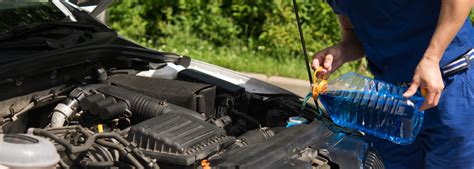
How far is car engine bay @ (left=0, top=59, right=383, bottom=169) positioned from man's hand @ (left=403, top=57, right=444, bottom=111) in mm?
320

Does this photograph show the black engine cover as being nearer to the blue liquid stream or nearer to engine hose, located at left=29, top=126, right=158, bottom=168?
engine hose, located at left=29, top=126, right=158, bottom=168

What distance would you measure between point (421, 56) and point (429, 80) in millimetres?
277

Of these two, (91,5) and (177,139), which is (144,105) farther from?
(91,5)

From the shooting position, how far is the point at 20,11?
2.84 meters

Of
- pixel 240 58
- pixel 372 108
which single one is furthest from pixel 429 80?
pixel 240 58

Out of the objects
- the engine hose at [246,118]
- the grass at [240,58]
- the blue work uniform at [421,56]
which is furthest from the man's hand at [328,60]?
the grass at [240,58]

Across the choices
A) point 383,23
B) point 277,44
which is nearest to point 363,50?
point 383,23

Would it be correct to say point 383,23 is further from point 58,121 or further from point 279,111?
point 58,121

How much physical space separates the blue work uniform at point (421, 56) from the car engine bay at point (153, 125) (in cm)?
30

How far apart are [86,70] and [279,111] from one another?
2.76 feet

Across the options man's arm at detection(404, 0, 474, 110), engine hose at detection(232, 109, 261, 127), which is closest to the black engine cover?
engine hose at detection(232, 109, 261, 127)

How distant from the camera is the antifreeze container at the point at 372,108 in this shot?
2508 mm

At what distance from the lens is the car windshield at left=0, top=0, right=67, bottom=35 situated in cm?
269

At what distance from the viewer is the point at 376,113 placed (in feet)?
8.54
